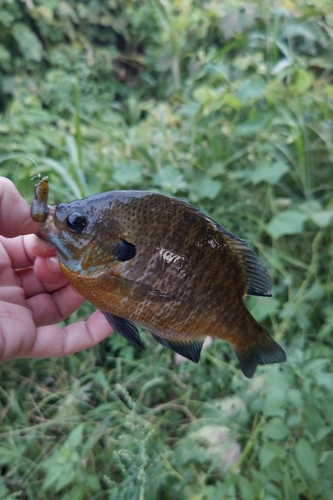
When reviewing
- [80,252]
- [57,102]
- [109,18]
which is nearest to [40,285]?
[80,252]

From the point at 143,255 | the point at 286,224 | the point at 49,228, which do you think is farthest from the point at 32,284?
the point at 286,224

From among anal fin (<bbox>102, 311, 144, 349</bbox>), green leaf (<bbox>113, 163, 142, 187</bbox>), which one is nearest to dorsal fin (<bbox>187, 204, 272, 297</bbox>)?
anal fin (<bbox>102, 311, 144, 349</bbox>)

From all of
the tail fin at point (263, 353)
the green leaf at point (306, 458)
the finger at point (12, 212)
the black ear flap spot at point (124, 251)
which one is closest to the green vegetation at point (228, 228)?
the green leaf at point (306, 458)

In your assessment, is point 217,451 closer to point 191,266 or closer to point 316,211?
point 191,266

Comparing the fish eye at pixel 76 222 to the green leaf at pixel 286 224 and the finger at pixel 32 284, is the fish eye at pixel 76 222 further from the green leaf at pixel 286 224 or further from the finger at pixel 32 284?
the green leaf at pixel 286 224

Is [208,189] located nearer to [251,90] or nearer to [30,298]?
[251,90]

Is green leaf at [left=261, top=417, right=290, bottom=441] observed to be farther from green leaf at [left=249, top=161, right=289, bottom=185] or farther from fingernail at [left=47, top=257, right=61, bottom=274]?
green leaf at [left=249, top=161, right=289, bottom=185]

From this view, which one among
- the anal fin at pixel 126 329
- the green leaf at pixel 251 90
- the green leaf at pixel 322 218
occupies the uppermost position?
the green leaf at pixel 251 90

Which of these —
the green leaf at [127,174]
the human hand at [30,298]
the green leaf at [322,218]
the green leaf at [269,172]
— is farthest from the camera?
the green leaf at [127,174]

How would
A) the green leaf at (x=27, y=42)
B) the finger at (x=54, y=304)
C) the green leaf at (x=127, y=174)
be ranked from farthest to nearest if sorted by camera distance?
the green leaf at (x=27, y=42), the green leaf at (x=127, y=174), the finger at (x=54, y=304)
